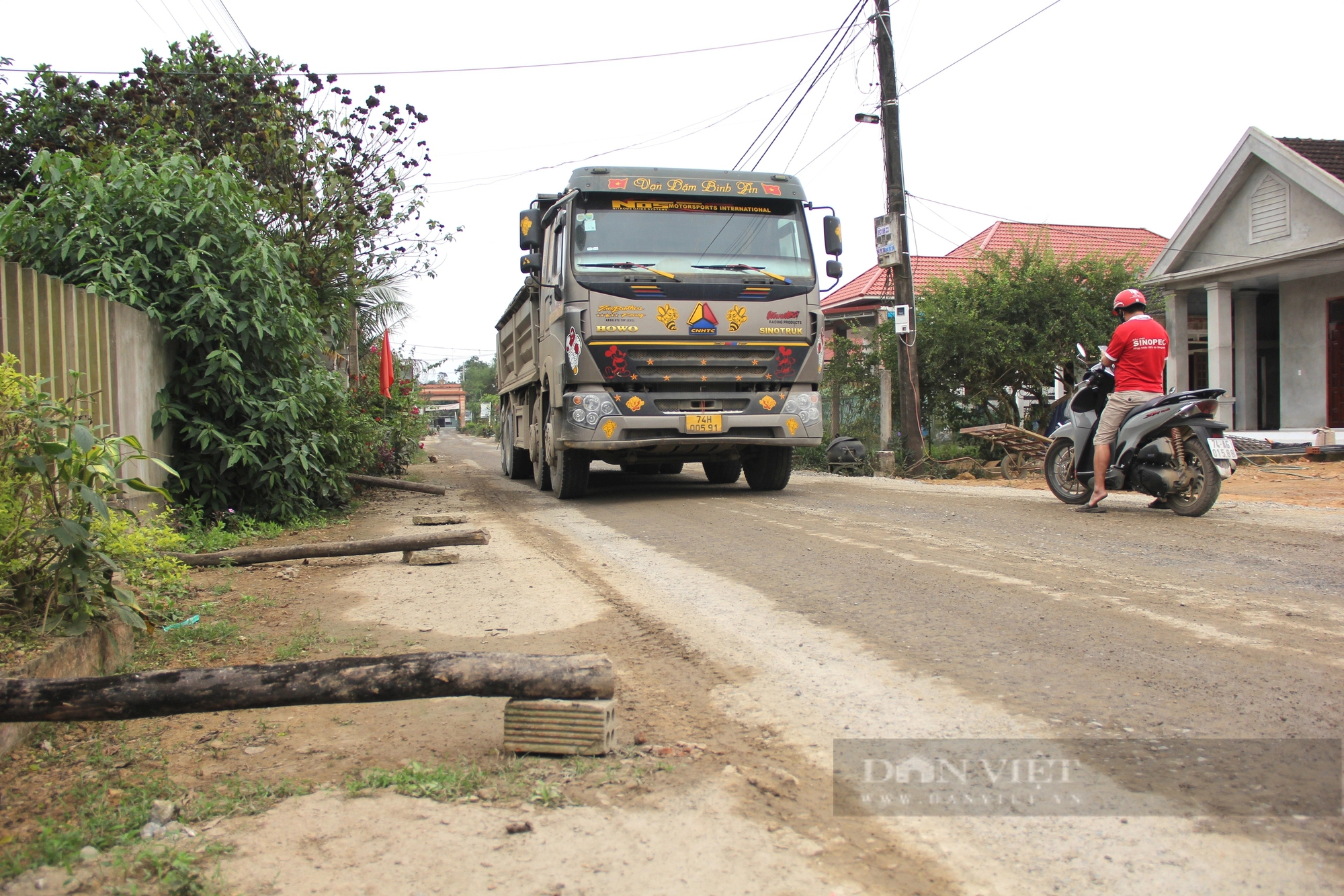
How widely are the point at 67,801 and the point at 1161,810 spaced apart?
2.92m

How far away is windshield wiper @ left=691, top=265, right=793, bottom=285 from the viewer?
31.8 feet

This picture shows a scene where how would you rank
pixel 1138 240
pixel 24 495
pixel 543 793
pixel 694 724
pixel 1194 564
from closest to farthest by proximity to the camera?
pixel 543 793 < pixel 694 724 < pixel 24 495 < pixel 1194 564 < pixel 1138 240

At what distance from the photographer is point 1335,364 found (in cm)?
1634

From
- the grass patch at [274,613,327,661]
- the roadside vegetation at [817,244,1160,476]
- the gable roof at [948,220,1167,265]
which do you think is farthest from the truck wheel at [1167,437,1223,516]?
the gable roof at [948,220,1167,265]

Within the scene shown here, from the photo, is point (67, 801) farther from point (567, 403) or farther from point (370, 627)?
point (567, 403)

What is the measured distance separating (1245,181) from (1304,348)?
10.7ft

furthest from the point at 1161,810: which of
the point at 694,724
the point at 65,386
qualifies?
the point at 65,386

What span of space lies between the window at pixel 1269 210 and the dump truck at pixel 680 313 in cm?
1052

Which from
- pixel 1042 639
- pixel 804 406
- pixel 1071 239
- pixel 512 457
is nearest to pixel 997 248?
pixel 1071 239

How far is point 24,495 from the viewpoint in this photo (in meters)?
3.50

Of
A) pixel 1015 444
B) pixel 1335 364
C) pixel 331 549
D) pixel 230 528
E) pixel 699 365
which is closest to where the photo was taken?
Result: pixel 331 549

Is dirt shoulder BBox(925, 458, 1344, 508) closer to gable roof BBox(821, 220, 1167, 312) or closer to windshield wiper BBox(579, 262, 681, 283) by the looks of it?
windshield wiper BBox(579, 262, 681, 283)

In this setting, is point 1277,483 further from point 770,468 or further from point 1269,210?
point 1269,210

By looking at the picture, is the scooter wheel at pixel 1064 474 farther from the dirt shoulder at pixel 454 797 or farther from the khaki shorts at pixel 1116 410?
the dirt shoulder at pixel 454 797
